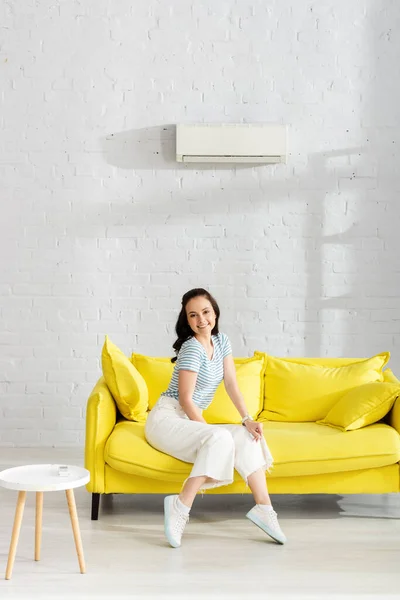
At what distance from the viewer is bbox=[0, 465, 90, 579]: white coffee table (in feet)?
9.79

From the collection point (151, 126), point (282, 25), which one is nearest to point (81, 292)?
point (151, 126)

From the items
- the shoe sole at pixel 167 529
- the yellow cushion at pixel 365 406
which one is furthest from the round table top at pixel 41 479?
the yellow cushion at pixel 365 406

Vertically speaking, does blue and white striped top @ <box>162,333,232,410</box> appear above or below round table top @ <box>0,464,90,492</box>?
above

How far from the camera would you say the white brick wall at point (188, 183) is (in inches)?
219

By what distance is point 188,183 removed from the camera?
5.59 m

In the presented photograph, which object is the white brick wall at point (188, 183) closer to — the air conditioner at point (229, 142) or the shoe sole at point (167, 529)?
the air conditioner at point (229, 142)

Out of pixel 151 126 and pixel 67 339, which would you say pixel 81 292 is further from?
pixel 151 126

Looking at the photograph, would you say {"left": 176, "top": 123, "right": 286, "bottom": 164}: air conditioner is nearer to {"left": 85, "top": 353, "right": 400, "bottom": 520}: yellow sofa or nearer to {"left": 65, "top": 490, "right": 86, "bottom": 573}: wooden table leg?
{"left": 85, "top": 353, "right": 400, "bottom": 520}: yellow sofa

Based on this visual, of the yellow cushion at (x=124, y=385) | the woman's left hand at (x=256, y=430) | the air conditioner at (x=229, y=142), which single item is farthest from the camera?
the air conditioner at (x=229, y=142)

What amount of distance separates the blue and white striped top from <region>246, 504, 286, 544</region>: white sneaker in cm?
62

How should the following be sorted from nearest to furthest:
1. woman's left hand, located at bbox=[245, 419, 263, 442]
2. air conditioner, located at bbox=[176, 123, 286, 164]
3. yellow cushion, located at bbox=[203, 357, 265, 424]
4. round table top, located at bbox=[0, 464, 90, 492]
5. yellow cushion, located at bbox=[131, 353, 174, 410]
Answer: round table top, located at bbox=[0, 464, 90, 492], woman's left hand, located at bbox=[245, 419, 263, 442], yellow cushion, located at bbox=[203, 357, 265, 424], yellow cushion, located at bbox=[131, 353, 174, 410], air conditioner, located at bbox=[176, 123, 286, 164]

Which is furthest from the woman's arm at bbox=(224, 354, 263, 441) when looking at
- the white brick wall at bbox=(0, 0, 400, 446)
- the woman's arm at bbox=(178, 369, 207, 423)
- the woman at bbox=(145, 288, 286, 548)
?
the white brick wall at bbox=(0, 0, 400, 446)

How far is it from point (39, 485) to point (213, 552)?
886 mm

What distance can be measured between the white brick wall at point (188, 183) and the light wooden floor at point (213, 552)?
1509 mm
